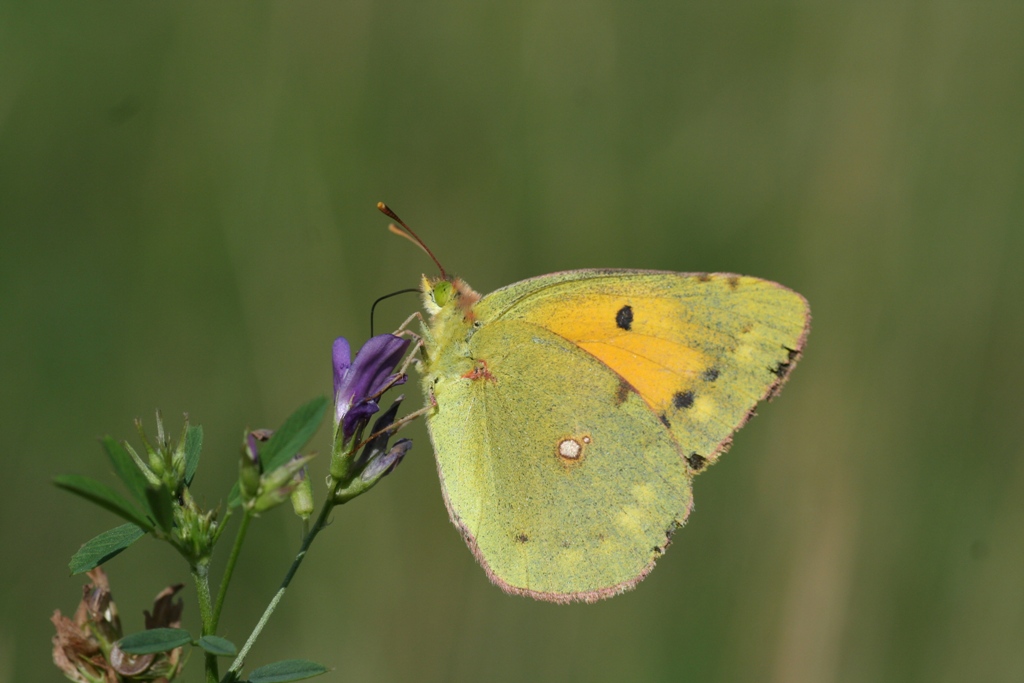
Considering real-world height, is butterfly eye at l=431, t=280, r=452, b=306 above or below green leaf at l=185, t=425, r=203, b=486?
above

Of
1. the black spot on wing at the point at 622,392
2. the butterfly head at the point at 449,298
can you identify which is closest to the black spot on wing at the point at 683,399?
the black spot on wing at the point at 622,392

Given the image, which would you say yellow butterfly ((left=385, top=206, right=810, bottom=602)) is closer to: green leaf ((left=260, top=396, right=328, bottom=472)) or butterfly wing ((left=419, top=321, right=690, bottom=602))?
butterfly wing ((left=419, top=321, right=690, bottom=602))

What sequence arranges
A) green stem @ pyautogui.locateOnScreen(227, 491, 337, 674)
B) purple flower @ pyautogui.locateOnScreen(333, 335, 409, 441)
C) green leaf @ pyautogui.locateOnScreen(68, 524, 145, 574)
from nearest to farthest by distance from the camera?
green stem @ pyautogui.locateOnScreen(227, 491, 337, 674) → green leaf @ pyautogui.locateOnScreen(68, 524, 145, 574) → purple flower @ pyautogui.locateOnScreen(333, 335, 409, 441)

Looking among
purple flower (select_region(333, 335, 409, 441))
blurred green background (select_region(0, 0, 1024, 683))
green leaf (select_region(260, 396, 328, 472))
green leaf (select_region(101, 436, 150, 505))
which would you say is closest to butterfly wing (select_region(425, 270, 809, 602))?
purple flower (select_region(333, 335, 409, 441))

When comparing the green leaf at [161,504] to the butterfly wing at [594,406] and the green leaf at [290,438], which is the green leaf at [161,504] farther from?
the butterfly wing at [594,406]

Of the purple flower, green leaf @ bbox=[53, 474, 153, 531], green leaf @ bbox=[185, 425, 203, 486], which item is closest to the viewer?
green leaf @ bbox=[53, 474, 153, 531]

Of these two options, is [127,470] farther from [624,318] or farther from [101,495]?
[624,318]
